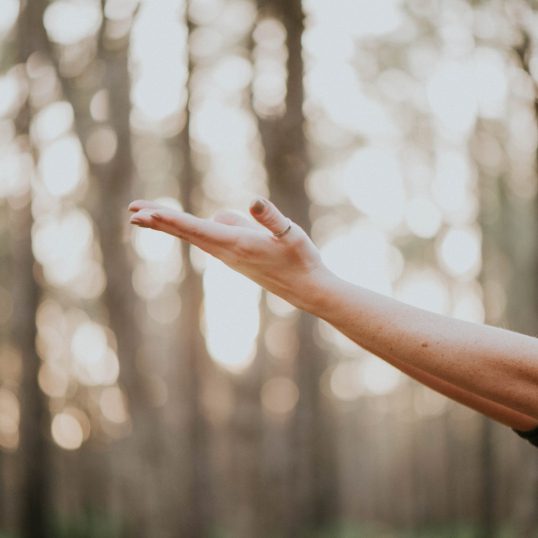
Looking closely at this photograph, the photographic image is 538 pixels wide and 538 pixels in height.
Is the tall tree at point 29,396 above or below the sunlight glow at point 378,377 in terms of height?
above

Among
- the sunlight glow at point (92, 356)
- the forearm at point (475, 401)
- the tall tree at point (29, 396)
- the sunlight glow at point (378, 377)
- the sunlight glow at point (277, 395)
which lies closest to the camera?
the forearm at point (475, 401)

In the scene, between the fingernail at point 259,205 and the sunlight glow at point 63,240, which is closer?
the fingernail at point 259,205

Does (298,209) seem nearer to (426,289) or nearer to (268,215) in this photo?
(268,215)

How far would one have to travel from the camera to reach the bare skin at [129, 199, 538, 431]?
1650mm

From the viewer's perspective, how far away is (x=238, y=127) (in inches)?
588

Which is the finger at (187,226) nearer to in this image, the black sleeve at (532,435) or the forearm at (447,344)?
the forearm at (447,344)

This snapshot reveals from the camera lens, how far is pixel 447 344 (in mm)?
1667

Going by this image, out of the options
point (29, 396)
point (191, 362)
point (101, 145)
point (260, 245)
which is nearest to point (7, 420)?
point (29, 396)

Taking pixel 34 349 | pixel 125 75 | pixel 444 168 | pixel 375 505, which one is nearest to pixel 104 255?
pixel 125 75

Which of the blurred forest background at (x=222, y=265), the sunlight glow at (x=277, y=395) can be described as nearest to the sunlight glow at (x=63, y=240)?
the blurred forest background at (x=222, y=265)

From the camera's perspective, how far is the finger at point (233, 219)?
1906mm

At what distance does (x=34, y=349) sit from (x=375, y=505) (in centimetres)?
2061

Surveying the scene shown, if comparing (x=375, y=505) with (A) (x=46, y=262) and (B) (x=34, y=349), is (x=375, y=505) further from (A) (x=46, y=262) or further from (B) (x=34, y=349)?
(B) (x=34, y=349)

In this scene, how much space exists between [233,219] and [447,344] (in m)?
0.58
